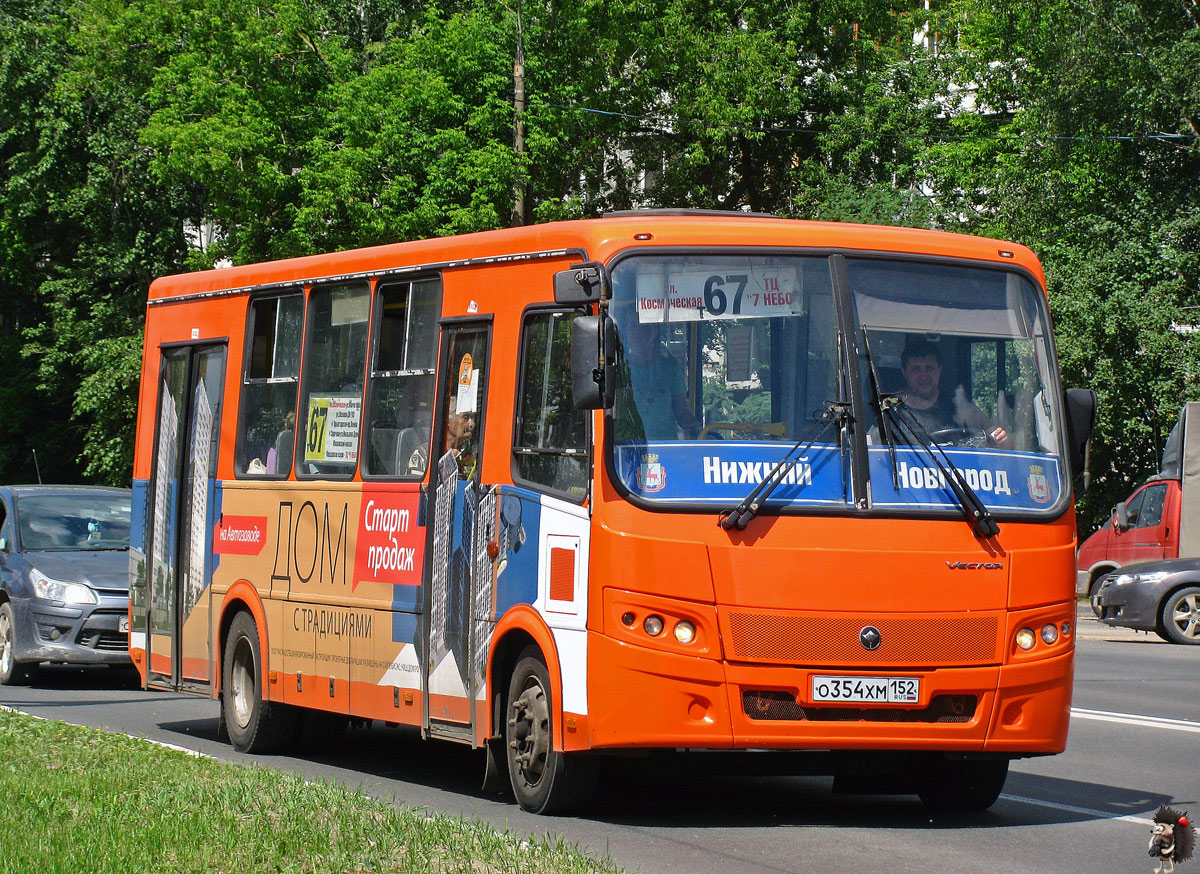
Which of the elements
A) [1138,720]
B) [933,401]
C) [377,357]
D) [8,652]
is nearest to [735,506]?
[933,401]

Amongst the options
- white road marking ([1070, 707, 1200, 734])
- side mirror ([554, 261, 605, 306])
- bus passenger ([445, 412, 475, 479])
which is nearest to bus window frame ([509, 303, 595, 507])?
side mirror ([554, 261, 605, 306])

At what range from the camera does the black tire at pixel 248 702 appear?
11.6m

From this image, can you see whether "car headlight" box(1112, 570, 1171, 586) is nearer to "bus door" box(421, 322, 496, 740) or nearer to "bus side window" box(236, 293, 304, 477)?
"bus side window" box(236, 293, 304, 477)

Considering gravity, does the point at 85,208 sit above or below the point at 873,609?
above

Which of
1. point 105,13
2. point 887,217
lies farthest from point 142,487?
point 105,13

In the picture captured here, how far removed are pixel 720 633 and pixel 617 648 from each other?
463mm

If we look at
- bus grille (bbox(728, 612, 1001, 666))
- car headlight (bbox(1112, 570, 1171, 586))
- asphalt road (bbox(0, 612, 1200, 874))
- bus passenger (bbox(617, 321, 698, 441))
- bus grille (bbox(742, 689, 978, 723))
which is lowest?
asphalt road (bbox(0, 612, 1200, 874))

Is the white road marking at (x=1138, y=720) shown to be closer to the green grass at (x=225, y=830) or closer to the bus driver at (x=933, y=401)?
the bus driver at (x=933, y=401)

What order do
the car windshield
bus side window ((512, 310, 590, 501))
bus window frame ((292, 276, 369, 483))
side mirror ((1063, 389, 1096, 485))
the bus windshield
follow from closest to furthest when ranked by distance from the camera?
the bus windshield
bus side window ((512, 310, 590, 501))
side mirror ((1063, 389, 1096, 485))
bus window frame ((292, 276, 369, 483))
the car windshield

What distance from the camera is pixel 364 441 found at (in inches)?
419

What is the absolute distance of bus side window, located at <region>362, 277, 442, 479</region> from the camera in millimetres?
10031

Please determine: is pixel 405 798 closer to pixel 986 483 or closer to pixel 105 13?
pixel 986 483

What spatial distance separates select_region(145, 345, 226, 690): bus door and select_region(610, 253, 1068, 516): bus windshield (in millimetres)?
5129

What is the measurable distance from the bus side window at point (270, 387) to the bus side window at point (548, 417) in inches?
117
